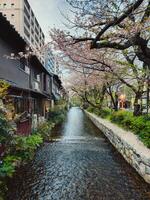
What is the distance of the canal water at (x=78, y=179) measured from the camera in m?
5.96

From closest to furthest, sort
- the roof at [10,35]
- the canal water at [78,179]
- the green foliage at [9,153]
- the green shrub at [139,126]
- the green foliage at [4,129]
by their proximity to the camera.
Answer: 1. the canal water at [78,179]
2. the green foliage at [9,153]
3. the green foliage at [4,129]
4. the green shrub at [139,126]
5. the roof at [10,35]

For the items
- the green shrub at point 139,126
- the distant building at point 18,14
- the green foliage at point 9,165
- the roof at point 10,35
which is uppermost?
the distant building at point 18,14

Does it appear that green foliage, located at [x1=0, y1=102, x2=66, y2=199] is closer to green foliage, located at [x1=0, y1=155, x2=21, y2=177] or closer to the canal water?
green foliage, located at [x1=0, y1=155, x2=21, y2=177]

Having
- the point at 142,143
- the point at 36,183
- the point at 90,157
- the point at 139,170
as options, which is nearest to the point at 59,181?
the point at 36,183

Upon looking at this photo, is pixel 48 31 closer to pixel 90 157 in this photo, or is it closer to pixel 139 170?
pixel 90 157

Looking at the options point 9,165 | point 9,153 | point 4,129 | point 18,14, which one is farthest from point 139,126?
point 18,14

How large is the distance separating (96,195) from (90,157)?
396 centimetres

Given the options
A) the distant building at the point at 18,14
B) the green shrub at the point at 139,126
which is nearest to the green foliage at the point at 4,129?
the green shrub at the point at 139,126

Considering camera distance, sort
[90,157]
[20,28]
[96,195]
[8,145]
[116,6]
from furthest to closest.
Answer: [20,28] → [90,157] → [8,145] → [116,6] → [96,195]

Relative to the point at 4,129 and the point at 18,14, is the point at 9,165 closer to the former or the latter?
the point at 4,129

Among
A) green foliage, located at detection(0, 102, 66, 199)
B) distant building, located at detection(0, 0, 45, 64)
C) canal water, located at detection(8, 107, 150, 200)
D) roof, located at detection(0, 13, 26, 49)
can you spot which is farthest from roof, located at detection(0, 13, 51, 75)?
distant building, located at detection(0, 0, 45, 64)

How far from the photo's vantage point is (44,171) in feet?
26.1

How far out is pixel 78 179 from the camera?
713 cm

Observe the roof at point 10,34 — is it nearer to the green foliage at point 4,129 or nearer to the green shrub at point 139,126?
the green foliage at point 4,129
